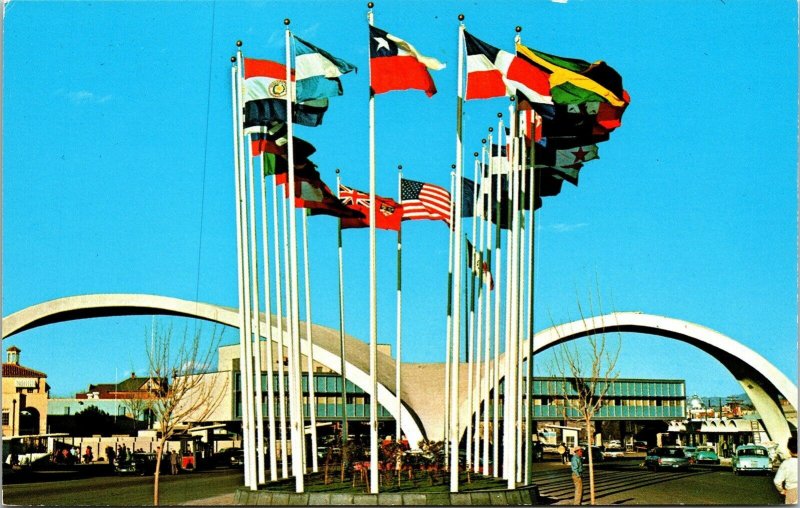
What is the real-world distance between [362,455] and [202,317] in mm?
24490

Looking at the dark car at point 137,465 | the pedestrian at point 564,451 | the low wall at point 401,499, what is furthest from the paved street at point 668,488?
the dark car at point 137,465

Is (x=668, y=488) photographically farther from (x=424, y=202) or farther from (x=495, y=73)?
(x=495, y=73)

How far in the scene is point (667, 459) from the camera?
A: 39.6 metres

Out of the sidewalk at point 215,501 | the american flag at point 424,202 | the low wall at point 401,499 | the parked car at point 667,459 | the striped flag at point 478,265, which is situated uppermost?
the american flag at point 424,202

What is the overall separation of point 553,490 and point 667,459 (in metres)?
14.0

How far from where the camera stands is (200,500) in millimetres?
23500

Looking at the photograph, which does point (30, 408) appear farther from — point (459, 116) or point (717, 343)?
point (459, 116)

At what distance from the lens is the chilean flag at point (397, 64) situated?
58.0ft

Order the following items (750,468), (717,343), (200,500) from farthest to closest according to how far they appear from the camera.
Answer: (717,343) < (750,468) < (200,500)

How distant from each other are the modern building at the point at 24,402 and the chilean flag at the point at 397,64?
1885 inches

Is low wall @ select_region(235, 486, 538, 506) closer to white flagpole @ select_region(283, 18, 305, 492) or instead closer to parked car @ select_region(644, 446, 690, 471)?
white flagpole @ select_region(283, 18, 305, 492)

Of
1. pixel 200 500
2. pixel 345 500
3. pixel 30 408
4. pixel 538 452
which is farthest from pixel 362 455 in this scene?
pixel 30 408

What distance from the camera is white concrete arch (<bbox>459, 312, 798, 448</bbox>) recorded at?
45969mm

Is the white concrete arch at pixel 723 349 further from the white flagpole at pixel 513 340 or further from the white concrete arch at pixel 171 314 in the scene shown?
the white flagpole at pixel 513 340
